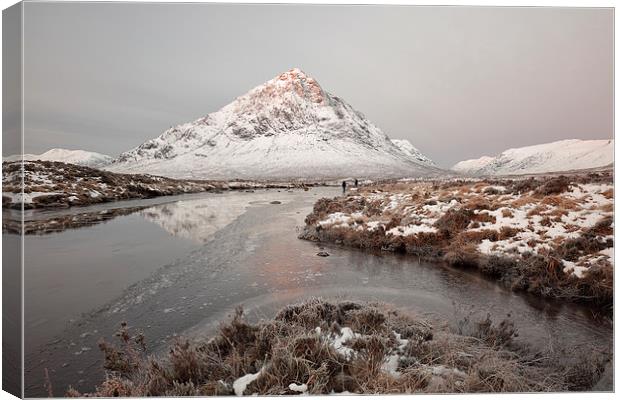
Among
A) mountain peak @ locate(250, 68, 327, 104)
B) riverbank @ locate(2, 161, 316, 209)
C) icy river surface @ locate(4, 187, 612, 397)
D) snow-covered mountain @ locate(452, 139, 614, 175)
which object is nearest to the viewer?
icy river surface @ locate(4, 187, 612, 397)

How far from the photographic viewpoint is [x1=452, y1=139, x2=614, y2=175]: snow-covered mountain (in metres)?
4.89

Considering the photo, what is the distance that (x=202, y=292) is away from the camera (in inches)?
200

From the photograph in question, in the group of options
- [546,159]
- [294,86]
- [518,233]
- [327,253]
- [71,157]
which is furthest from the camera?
[294,86]

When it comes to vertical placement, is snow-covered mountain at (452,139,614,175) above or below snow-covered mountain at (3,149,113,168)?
above

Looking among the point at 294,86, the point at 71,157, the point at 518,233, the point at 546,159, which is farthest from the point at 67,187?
the point at 546,159

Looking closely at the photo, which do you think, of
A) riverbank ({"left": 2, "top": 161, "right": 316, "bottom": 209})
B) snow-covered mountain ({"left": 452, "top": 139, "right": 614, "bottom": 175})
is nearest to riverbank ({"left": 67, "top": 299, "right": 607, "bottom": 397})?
riverbank ({"left": 2, "top": 161, "right": 316, "bottom": 209})

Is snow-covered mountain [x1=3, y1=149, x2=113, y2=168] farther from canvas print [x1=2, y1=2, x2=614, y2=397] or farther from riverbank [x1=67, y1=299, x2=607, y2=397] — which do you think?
riverbank [x1=67, y1=299, x2=607, y2=397]

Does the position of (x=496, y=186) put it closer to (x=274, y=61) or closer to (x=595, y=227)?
(x=595, y=227)

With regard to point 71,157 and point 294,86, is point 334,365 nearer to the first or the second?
point 71,157

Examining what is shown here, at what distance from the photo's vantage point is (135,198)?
2038cm

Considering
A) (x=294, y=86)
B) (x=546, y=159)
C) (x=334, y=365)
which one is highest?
(x=294, y=86)

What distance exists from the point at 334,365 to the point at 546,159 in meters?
4.73

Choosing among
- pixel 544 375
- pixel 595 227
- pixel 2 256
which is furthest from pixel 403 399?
pixel 2 256

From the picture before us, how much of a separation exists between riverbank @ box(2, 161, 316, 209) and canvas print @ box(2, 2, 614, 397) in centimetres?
9
